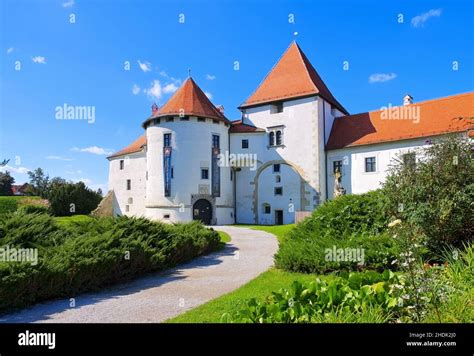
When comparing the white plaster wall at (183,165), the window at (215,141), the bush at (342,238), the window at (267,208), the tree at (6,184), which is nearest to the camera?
the bush at (342,238)

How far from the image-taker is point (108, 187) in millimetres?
41938

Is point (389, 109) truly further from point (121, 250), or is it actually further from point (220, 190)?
point (121, 250)

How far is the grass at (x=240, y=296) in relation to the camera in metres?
5.56

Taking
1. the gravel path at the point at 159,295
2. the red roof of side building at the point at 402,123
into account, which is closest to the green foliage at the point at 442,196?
the gravel path at the point at 159,295

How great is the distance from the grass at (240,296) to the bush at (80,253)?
2954 mm

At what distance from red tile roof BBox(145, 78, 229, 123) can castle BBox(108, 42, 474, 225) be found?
0.31 ft

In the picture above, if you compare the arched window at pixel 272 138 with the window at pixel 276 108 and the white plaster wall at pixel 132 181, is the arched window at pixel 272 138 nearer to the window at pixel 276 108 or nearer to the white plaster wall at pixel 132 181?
the window at pixel 276 108

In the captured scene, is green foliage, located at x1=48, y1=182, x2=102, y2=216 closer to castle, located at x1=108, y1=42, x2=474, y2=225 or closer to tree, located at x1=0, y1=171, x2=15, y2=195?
castle, located at x1=108, y1=42, x2=474, y2=225

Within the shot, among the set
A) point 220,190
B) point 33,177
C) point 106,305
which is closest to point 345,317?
point 106,305

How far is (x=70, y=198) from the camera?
41.7 meters

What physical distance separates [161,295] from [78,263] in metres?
1.92

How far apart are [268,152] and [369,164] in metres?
8.88

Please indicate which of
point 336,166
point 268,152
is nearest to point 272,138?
point 268,152
